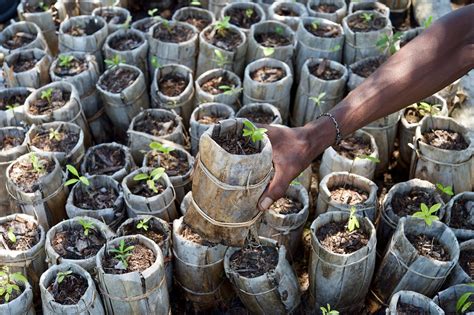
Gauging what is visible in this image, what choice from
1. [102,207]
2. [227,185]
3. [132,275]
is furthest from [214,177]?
[102,207]

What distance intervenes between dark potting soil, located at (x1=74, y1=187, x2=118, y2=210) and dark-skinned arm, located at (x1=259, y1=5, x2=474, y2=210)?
138 centimetres

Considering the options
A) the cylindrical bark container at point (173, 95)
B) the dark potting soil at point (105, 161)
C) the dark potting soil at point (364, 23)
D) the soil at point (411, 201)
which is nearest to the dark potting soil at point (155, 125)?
the cylindrical bark container at point (173, 95)

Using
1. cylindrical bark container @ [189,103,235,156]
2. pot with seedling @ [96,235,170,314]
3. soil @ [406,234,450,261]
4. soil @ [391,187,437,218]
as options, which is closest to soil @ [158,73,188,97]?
cylindrical bark container @ [189,103,235,156]

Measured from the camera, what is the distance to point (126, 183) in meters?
3.52

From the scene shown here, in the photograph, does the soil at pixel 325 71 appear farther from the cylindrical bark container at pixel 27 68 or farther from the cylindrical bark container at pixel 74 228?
the cylindrical bark container at pixel 27 68

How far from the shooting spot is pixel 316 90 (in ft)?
13.7

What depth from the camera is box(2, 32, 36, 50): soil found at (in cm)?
475

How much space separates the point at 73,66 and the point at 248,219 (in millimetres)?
2445

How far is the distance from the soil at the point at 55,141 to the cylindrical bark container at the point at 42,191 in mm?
196

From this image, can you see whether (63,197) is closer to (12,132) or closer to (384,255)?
(12,132)

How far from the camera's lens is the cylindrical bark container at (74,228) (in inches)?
119

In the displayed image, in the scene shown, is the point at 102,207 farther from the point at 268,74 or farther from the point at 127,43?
the point at 127,43

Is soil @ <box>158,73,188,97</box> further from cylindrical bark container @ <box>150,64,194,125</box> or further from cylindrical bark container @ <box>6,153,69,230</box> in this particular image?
cylindrical bark container @ <box>6,153,69,230</box>

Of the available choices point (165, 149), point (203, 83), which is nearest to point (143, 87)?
point (203, 83)
